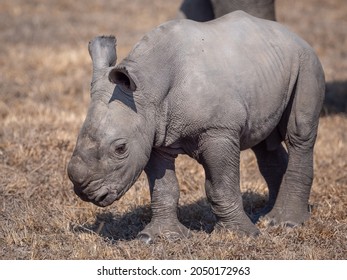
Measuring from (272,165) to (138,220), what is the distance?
132 centimetres

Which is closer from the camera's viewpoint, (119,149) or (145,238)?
(119,149)

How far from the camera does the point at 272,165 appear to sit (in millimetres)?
7461

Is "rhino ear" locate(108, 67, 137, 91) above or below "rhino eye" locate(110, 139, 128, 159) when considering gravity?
above

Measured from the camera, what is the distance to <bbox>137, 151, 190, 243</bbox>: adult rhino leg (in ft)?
21.2

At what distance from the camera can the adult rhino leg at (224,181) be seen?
6168mm

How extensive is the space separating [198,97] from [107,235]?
1.48 meters

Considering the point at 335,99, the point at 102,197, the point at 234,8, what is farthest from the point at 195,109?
the point at 335,99

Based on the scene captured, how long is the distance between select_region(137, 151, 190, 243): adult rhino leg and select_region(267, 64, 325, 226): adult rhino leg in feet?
3.25

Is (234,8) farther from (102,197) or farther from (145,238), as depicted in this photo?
(102,197)

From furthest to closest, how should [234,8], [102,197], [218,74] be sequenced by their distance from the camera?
[234,8] → [218,74] → [102,197]

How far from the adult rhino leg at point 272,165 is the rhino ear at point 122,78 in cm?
201

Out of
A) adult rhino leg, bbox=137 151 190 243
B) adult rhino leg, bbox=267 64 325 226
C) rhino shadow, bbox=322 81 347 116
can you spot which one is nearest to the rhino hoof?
adult rhino leg, bbox=137 151 190 243

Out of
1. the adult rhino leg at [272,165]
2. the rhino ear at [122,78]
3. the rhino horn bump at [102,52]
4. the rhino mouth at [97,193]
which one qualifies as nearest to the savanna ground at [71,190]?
the adult rhino leg at [272,165]

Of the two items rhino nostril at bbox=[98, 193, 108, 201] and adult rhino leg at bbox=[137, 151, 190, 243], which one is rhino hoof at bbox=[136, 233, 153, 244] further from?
rhino nostril at bbox=[98, 193, 108, 201]
